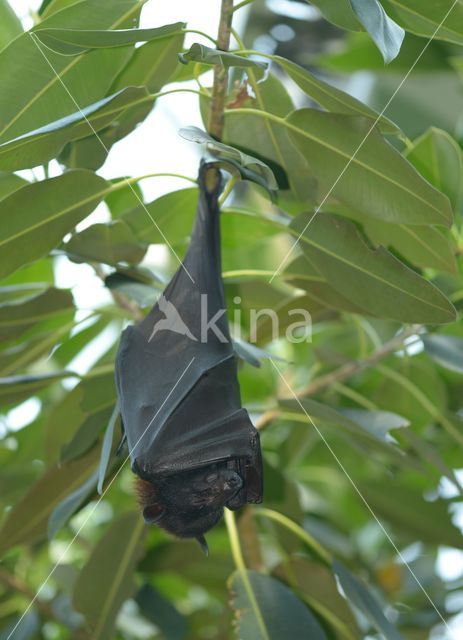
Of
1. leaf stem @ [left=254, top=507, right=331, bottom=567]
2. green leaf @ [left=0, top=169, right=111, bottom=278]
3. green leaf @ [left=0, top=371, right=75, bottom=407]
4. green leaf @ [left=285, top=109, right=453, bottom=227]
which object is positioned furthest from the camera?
leaf stem @ [left=254, top=507, right=331, bottom=567]

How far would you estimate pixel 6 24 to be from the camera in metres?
1.86

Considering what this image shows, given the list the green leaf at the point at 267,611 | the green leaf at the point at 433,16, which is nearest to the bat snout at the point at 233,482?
the green leaf at the point at 267,611

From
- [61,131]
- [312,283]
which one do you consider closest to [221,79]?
[61,131]

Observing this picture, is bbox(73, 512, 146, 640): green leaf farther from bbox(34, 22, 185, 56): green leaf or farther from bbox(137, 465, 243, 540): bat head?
bbox(34, 22, 185, 56): green leaf

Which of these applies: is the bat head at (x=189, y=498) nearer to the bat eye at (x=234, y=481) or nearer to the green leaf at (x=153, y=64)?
the bat eye at (x=234, y=481)

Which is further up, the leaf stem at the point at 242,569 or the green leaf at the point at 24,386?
the green leaf at the point at 24,386

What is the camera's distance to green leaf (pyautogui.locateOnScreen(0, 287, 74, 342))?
1969 mm

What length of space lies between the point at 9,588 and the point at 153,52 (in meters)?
1.50

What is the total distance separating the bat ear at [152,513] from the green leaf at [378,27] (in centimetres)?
84

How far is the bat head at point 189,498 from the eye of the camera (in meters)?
1.54

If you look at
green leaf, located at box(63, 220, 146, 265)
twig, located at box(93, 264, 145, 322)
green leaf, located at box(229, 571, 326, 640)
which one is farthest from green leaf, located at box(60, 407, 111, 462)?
green leaf, located at box(229, 571, 326, 640)

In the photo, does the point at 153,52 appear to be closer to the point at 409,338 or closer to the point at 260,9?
the point at 409,338

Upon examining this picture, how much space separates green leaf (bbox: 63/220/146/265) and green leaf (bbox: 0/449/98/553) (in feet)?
1.78

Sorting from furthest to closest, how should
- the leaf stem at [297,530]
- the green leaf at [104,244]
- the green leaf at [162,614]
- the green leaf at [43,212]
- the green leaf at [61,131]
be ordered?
the green leaf at [162,614], the leaf stem at [297,530], the green leaf at [104,244], the green leaf at [43,212], the green leaf at [61,131]
